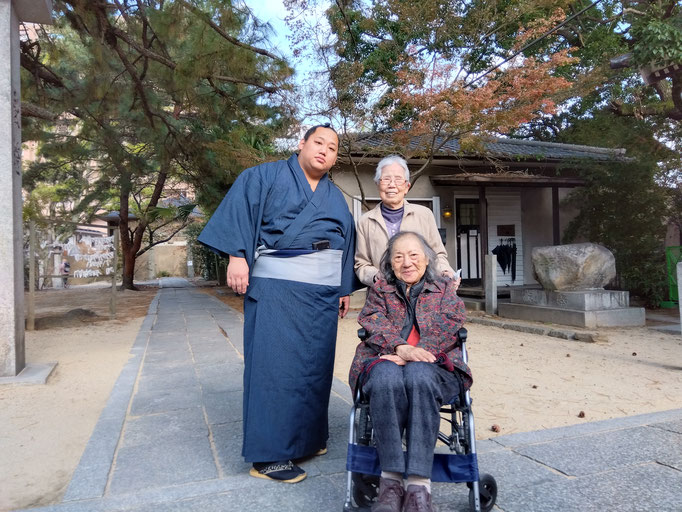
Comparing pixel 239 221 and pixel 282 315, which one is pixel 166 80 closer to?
pixel 239 221

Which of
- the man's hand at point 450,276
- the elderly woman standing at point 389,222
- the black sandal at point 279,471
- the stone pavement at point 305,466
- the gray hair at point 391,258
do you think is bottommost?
the stone pavement at point 305,466

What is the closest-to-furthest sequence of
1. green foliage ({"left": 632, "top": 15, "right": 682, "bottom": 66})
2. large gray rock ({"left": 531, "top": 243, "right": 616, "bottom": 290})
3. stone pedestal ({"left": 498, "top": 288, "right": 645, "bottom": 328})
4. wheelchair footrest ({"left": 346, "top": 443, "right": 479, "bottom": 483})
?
wheelchair footrest ({"left": 346, "top": 443, "right": 479, "bottom": 483}) < green foliage ({"left": 632, "top": 15, "right": 682, "bottom": 66}) < stone pedestal ({"left": 498, "top": 288, "right": 645, "bottom": 328}) < large gray rock ({"left": 531, "top": 243, "right": 616, "bottom": 290})

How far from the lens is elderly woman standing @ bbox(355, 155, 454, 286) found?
282 centimetres

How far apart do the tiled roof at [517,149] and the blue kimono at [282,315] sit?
638cm

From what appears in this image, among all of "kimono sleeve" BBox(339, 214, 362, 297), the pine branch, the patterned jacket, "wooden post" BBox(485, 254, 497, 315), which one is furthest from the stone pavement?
"wooden post" BBox(485, 254, 497, 315)

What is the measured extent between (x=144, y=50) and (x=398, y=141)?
13.5 feet

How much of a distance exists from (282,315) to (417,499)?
44.0 inches

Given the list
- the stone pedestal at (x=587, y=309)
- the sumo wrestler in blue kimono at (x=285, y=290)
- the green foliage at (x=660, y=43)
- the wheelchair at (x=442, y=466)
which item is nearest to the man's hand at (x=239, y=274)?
the sumo wrestler in blue kimono at (x=285, y=290)

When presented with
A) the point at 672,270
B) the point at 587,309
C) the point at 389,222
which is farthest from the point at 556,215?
the point at 389,222

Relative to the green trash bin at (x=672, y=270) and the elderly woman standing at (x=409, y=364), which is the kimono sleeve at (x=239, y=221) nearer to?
the elderly woman standing at (x=409, y=364)

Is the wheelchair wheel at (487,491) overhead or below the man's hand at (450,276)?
below

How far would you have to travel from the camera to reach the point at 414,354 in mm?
2189

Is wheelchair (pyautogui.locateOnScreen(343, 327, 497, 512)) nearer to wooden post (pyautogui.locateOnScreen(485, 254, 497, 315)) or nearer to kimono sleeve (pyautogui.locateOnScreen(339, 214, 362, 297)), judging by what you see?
kimono sleeve (pyautogui.locateOnScreen(339, 214, 362, 297))

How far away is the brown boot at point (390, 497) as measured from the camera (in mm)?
1948
